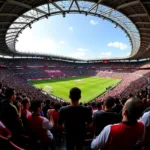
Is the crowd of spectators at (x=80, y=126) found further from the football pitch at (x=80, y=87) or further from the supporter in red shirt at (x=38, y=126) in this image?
the football pitch at (x=80, y=87)

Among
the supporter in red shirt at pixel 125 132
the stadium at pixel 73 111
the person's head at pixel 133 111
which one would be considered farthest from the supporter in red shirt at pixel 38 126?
the person's head at pixel 133 111

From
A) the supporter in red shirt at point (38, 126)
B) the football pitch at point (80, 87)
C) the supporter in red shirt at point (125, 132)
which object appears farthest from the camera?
the football pitch at point (80, 87)

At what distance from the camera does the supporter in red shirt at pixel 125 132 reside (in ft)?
7.91

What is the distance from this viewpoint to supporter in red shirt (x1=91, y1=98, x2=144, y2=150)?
2412 mm

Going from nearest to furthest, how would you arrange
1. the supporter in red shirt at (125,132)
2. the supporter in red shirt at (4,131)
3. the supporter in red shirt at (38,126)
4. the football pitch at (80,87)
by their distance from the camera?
the supporter in red shirt at (125,132), the supporter in red shirt at (4,131), the supporter in red shirt at (38,126), the football pitch at (80,87)

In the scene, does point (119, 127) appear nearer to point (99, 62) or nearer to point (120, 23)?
point (120, 23)

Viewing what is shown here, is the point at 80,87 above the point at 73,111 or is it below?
below

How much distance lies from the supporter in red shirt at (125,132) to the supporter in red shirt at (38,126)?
2.12m

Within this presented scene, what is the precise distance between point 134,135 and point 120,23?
93.4 ft

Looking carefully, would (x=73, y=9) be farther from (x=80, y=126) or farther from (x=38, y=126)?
(x=80, y=126)

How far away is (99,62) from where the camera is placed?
308ft

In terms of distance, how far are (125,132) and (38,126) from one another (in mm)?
2625

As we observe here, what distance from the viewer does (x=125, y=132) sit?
2412 mm

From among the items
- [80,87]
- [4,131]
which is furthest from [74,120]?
[80,87]
